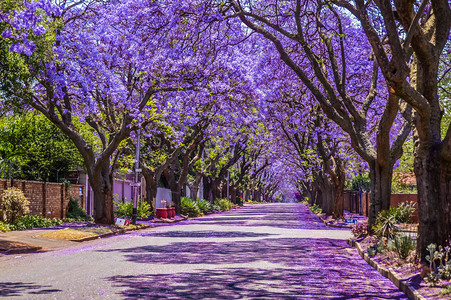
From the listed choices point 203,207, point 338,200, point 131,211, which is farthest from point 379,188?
point 203,207

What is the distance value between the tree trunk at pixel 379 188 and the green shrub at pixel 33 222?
43.3 feet

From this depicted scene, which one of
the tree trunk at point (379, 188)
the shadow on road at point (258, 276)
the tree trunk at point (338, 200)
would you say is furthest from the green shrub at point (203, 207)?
the shadow on road at point (258, 276)

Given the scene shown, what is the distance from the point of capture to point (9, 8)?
519 inches

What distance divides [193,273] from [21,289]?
3.18 metres

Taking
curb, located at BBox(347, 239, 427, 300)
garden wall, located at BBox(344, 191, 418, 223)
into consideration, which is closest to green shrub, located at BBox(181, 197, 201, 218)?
garden wall, located at BBox(344, 191, 418, 223)

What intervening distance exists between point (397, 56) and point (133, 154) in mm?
26284

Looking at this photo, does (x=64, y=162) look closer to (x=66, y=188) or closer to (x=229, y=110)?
(x=66, y=188)

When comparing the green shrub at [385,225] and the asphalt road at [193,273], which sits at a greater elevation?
the green shrub at [385,225]

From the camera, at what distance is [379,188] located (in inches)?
693

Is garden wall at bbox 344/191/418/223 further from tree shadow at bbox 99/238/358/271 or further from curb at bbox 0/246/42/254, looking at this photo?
curb at bbox 0/246/42/254

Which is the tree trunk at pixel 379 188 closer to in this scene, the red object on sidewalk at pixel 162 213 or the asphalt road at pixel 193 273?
the asphalt road at pixel 193 273

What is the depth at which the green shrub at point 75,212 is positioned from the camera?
96.2ft

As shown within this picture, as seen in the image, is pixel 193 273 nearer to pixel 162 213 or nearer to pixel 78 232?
pixel 78 232

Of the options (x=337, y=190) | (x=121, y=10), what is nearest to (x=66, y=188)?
(x=121, y=10)
